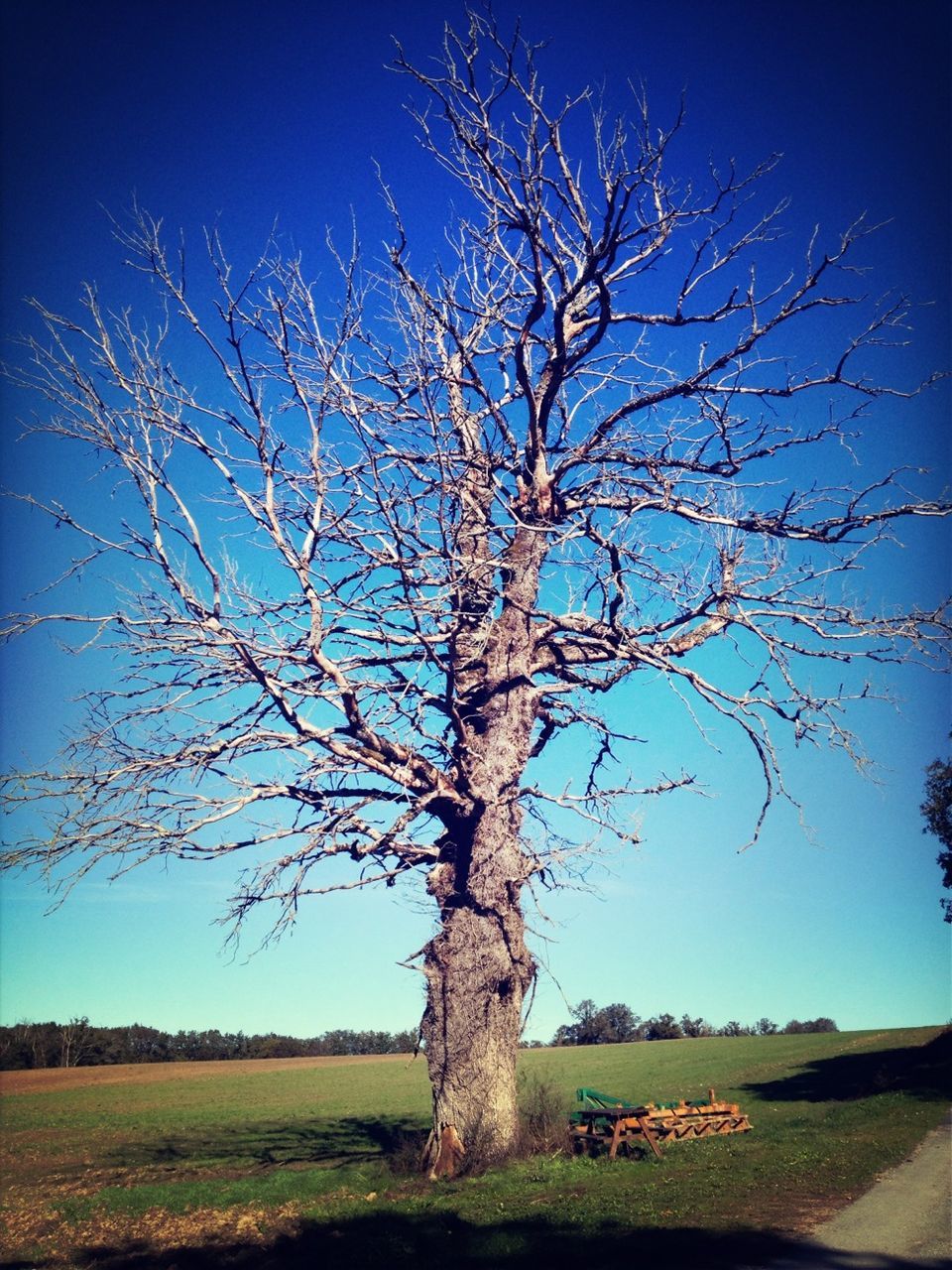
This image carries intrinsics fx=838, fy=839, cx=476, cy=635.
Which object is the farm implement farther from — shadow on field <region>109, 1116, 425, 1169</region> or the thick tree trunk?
the thick tree trunk

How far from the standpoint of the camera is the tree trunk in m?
10.0

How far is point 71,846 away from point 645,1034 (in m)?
76.5

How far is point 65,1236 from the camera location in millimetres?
9195

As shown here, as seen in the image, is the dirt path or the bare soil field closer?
the dirt path

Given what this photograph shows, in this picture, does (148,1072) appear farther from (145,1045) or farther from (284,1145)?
(284,1145)

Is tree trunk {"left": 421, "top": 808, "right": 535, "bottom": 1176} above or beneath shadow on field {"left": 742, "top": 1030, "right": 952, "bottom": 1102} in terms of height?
above

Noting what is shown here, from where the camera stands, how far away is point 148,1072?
2301 inches

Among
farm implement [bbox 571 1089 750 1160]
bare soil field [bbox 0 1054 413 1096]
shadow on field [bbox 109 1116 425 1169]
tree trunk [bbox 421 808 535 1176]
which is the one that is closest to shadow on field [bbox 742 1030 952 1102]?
farm implement [bbox 571 1089 750 1160]

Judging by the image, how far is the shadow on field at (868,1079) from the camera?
21.5 meters

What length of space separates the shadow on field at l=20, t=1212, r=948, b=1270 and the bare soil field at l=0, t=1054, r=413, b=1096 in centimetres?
4341

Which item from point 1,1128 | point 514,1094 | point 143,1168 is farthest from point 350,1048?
point 514,1094

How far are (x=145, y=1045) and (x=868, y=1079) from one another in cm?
6307

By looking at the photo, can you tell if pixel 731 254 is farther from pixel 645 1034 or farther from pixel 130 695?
pixel 645 1034

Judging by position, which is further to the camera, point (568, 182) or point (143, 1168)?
point (143, 1168)
